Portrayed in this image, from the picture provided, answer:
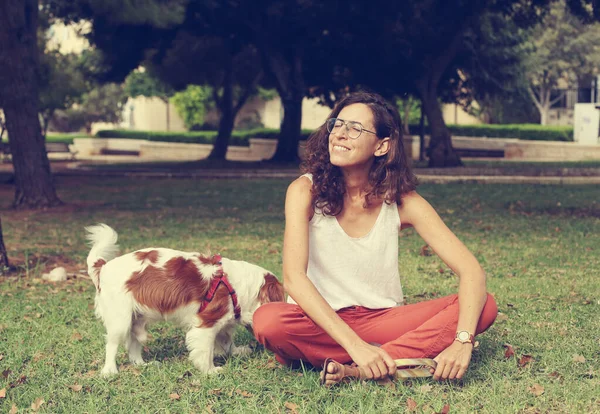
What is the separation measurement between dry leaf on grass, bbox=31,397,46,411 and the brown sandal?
1.37 meters

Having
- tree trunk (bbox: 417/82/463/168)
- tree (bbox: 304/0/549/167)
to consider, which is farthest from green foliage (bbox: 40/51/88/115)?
tree trunk (bbox: 417/82/463/168)

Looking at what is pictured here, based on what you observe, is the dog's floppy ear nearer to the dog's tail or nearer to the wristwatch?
the dog's tail

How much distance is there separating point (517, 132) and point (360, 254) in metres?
37.3

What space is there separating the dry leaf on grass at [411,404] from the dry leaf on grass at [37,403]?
69.4 inches

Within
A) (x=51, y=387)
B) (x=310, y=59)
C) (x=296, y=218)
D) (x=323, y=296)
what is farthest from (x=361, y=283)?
(x=310, y=59)

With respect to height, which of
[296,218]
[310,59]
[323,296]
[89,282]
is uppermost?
[310,59]

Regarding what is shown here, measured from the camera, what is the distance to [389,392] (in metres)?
4.07

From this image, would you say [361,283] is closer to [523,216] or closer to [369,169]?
[369,169]

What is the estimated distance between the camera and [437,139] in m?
25.9

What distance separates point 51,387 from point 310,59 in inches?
981

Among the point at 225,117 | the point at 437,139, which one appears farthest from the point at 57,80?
the point at 437,139

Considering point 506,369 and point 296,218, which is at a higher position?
point 296,218

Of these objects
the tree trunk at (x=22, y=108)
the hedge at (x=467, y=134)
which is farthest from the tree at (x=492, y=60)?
the tree trunk at (x=22, y=108)

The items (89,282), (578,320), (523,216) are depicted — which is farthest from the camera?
(523,216)
